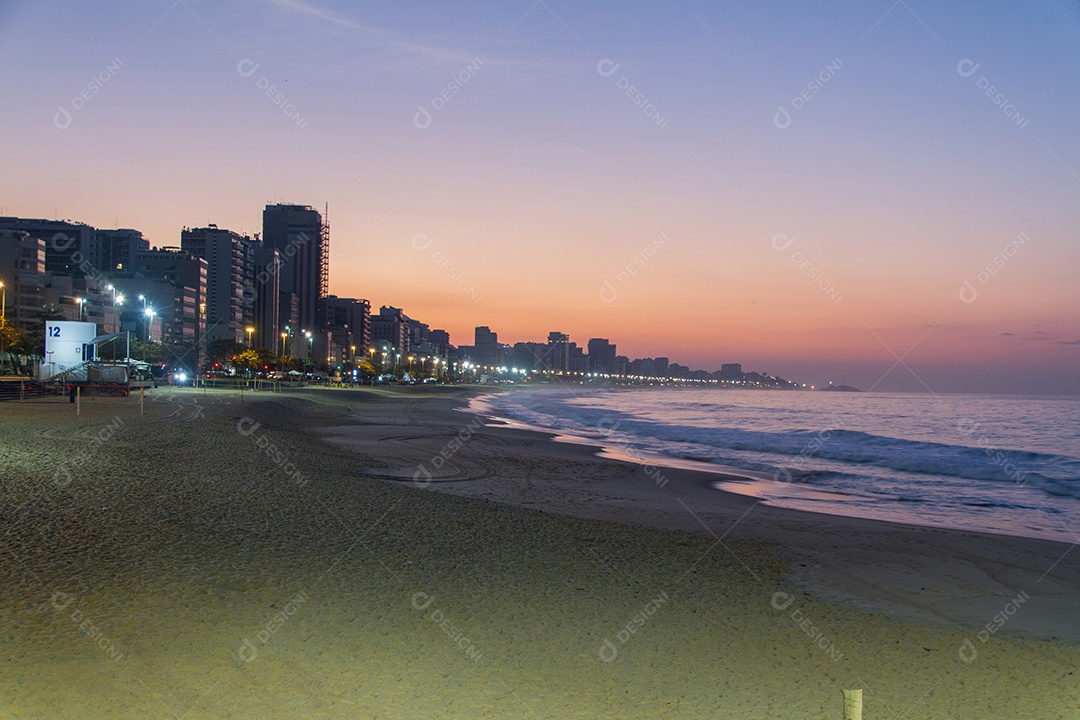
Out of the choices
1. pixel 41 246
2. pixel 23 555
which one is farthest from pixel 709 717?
pixel 41 246

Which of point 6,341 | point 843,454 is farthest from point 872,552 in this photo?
point 6,341

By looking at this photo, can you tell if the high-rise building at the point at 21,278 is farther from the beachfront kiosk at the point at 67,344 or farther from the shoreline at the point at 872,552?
the shoreline at the point at 872,552

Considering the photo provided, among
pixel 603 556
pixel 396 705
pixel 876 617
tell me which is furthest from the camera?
pixel 603 556

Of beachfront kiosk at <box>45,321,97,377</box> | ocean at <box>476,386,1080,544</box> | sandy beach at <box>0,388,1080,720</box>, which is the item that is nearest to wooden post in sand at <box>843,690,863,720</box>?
sandy beach at <box>0,388,1080,720</box>

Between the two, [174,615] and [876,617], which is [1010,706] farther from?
[174,615]

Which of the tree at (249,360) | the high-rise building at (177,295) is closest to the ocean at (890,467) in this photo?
the tree at (249,360)

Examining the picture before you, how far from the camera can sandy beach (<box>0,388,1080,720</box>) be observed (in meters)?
6.05

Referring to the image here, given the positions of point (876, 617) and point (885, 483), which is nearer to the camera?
point (876, 617)

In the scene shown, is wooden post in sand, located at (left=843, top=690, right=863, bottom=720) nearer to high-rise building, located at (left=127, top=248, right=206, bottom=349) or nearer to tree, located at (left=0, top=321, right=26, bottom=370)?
tree, located at (left=0, top=321, right=26, bottom=370)

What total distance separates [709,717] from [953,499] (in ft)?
56.7

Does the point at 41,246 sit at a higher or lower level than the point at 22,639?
higher

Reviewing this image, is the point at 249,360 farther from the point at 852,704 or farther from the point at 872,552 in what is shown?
the point at 852,704

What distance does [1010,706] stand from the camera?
628cm

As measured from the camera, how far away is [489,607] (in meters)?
7.98
